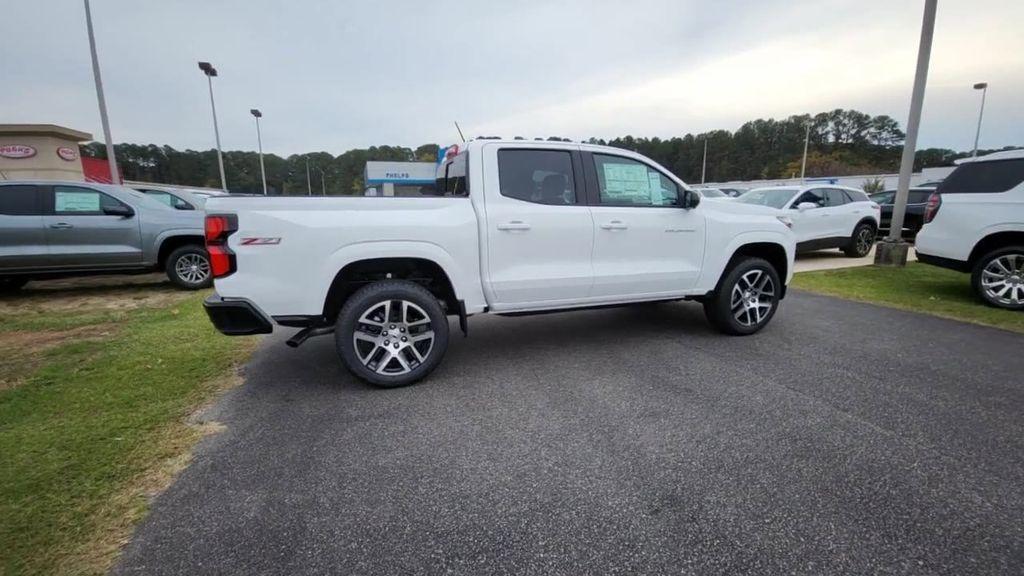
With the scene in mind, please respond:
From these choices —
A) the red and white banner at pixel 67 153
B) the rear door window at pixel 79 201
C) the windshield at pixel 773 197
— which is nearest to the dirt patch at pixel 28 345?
the rear door window at pixel 79 201

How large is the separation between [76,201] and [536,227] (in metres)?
7.25

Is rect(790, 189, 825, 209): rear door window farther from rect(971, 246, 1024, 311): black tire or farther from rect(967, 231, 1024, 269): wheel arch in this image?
rect(971, 246, 1024, 311): black tire

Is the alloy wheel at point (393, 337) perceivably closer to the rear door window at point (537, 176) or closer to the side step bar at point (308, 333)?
the side step bar at point (308, 333)

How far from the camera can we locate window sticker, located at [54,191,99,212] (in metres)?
6.76

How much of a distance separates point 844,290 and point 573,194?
5.49 metres

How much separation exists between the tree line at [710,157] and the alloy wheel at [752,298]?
64.0 m

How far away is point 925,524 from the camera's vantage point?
2072 mm

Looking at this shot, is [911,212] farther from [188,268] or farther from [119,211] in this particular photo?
[119,211]

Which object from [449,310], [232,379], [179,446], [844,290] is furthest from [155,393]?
[844,290]

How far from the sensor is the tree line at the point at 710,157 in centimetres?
6594

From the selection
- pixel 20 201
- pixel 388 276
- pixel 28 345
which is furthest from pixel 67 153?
pixel 388 276

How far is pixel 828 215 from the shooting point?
9.93 m

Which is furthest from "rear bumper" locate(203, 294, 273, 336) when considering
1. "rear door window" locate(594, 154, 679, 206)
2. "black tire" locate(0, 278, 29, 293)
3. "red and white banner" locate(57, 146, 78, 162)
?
"red and white banner" locate(57, 146, 78, 162)

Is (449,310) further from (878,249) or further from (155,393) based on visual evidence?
(878,249)
